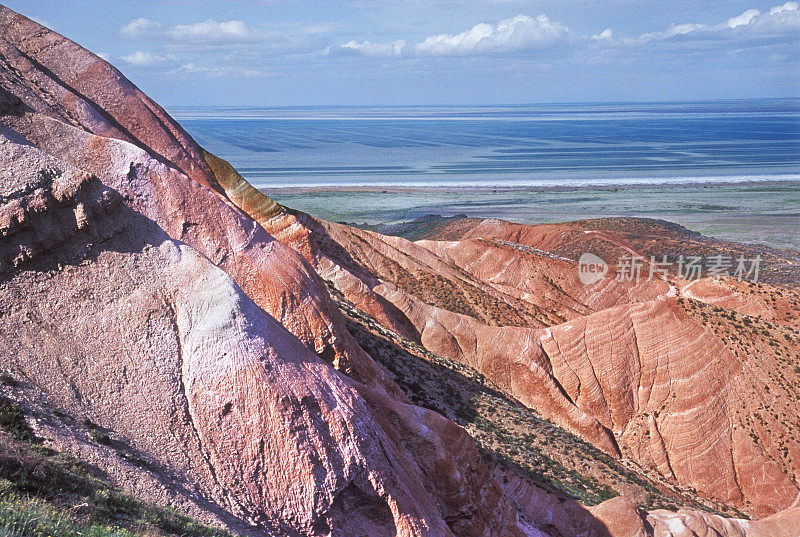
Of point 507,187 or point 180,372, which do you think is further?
point 507,187

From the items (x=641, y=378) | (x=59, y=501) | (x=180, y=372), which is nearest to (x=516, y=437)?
(x=641, y=378)

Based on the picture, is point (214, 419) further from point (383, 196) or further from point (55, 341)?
point (383, 196)

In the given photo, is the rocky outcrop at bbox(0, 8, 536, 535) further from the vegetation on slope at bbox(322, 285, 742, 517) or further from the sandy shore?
the sandy shore

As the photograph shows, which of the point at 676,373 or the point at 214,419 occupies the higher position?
the point at 214,419

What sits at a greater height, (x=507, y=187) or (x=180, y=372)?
(x=180, y=372)

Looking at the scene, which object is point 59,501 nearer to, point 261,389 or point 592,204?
point 261,389

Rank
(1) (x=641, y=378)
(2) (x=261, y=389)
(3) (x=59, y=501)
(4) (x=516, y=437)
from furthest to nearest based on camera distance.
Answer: (1) (x=641, y=378)
(4) (x=516, y=437)
(2) (x=261, y=389)
(3) (x=59, y=501)

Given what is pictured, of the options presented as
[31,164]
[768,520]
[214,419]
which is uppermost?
[31,164]

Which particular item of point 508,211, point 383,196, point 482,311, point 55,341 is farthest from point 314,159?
point 55,341
